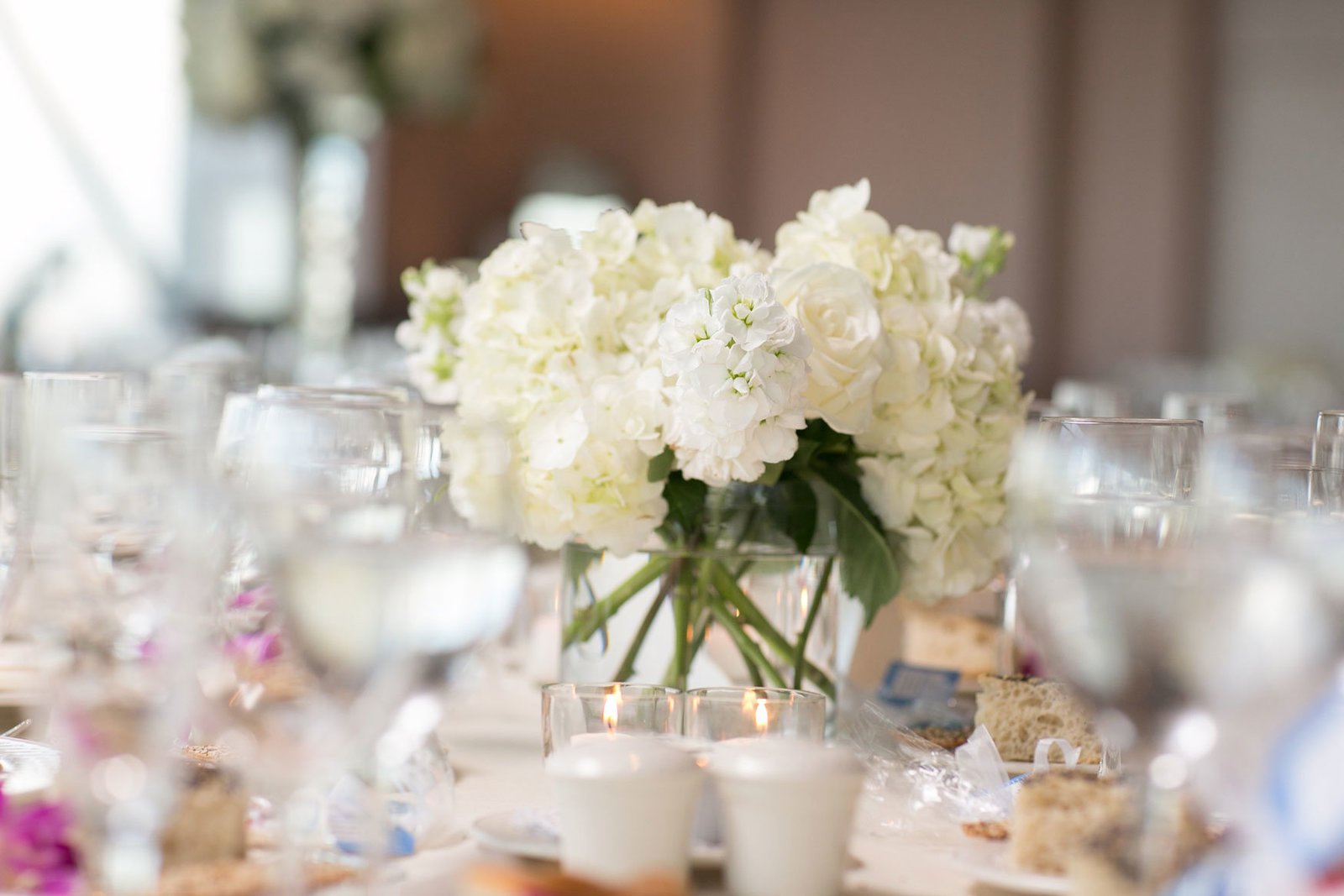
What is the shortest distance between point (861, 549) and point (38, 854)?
1.83 ft

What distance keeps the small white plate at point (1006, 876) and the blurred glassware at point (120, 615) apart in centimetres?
34

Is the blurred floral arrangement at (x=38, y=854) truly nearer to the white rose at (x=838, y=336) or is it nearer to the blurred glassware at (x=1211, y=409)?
the white rose at (x=838, y=336)

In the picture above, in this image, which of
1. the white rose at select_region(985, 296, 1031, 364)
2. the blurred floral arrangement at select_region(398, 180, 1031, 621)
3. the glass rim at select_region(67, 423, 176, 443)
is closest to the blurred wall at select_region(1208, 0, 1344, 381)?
the white rose at select_region(985, 296, 1031, 364)

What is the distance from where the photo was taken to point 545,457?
2.88 ft

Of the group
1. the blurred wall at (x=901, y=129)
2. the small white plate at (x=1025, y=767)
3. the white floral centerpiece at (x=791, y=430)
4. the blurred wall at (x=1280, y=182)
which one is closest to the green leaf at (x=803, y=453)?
the white floral centerpiece at (x=791, y=430)

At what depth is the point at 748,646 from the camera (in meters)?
0.93

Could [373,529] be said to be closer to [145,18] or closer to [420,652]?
[420,652]

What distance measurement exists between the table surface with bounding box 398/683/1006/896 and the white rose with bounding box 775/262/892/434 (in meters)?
0.26

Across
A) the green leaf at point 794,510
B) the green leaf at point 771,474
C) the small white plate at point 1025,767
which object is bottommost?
the small white plate at point 1025,767

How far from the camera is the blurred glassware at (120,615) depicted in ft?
1.70

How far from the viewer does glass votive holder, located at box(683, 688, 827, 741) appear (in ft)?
2.27

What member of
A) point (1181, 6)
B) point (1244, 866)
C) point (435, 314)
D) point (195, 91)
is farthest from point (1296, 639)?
point (1181, 6)

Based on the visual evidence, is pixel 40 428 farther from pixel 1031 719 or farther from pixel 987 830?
pixel 1031 719

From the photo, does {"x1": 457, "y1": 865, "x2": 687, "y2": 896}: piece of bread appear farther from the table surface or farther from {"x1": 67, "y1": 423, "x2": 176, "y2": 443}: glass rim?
{"x1": 67, "y1": 423, "x2": 176, "y2": 443}: glass rim
